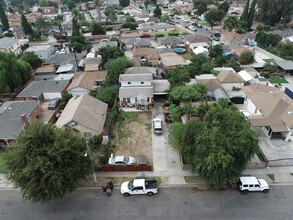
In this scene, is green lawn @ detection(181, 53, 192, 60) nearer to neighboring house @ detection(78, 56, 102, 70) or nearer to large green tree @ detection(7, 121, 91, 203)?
neighboring house @ detection(78, 56, 102, 70)

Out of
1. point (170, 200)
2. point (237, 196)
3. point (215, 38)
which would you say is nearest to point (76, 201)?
point (170, 200)

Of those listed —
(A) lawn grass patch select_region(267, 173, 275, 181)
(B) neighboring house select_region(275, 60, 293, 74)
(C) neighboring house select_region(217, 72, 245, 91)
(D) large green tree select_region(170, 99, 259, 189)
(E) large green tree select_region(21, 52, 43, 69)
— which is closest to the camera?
(D) large green tree select_region(170, 99, 259, 189)

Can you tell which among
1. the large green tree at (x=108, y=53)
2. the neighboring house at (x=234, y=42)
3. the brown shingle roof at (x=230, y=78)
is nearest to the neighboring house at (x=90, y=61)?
the large green tree at (x=108, y=53)

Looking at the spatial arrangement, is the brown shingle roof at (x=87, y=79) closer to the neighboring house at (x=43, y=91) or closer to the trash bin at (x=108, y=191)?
the neighboring house at (x=43, y=91)

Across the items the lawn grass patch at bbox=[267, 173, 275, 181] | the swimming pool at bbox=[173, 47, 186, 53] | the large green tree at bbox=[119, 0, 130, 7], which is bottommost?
the large green tree at bbox=[119, 0, 130, 7]

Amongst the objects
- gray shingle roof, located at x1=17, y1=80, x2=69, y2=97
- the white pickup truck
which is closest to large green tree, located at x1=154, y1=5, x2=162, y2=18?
gray shingle roof, located at x1=17, y1=80, x2=69, y2=97

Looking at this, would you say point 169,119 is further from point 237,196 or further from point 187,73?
point 237,196
